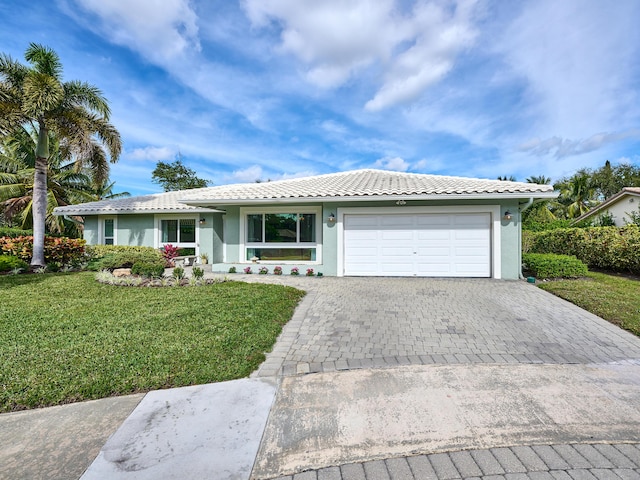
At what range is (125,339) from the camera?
462cm

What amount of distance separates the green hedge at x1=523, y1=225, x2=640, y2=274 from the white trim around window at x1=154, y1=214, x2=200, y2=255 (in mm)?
17094

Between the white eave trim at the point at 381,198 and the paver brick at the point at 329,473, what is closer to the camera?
the paver brick at the point at 329,473

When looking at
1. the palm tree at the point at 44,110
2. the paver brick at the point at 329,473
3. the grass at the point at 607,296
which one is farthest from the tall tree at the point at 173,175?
the paver brick at the point at 329,473

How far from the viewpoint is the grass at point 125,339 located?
345 cm

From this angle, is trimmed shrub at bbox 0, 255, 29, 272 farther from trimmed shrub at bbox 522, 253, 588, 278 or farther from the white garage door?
trimmed shrub at bbox 522, 253, 588, 278

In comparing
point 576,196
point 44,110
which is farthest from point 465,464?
point 576,196

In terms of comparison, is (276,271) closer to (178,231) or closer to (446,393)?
(178,231)

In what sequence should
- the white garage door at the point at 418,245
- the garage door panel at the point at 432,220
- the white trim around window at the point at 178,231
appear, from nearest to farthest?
the white garage door at the point at 418,245 → the garage door panel at the point at 432,220 → the white trim around window at the point at 178,231

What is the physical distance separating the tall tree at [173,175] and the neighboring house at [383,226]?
28.9 metres

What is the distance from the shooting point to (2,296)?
7.35 meters

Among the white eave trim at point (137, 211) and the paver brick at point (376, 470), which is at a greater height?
the white eave trim at point (137, 211)

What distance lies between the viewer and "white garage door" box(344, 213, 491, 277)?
408 inches

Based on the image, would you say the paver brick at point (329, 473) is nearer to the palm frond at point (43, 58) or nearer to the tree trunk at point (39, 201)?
the tree trunk at point (39, 201)

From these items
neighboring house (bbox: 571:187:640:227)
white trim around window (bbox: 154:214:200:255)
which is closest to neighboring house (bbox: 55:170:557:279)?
white trim around window (bbox: 154:214:200:255)
